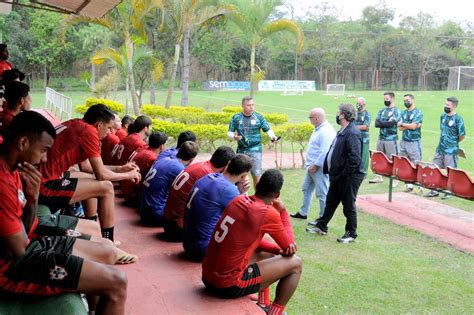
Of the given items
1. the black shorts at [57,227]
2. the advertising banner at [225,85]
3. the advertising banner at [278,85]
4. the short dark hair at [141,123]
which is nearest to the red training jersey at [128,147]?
the short dark hair at [141,123]

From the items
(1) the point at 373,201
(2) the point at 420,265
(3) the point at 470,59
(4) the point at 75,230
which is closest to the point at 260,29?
(1) the point at 373,201

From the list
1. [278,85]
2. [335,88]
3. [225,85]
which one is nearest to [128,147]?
[225,85]

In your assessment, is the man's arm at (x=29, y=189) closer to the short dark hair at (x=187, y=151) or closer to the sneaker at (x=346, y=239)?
the short dark hair at (x=187, y=151)

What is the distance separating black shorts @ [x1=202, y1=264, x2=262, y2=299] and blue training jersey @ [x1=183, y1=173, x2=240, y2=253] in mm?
667

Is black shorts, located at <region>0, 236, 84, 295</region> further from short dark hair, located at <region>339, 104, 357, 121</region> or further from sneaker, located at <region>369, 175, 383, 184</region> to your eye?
sneaker, located at <region>369, 175, 383, 184</region>

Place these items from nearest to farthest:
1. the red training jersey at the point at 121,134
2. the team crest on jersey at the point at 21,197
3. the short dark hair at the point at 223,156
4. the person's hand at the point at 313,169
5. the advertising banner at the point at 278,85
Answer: the team crest on jersey at the point at 21,197, the short dark hair at the point at 223,156, the person's hand at the point at 313,169, the red training jersey at the point at 121,134, the advertising banner at the point at 278,85

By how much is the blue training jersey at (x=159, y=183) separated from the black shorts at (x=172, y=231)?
0.34 metres

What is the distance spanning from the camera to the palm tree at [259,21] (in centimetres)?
1722

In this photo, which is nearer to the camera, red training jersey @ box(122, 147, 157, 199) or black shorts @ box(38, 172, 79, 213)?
black shorts @ box(38, 172, 79, 213)

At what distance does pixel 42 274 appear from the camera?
291 cm

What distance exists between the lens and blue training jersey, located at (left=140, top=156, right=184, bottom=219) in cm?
586

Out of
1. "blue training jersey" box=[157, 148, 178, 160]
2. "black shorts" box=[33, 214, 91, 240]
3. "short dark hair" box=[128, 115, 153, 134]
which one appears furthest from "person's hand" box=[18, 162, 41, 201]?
"short dark hair" box=[128, 115, 153, 134]

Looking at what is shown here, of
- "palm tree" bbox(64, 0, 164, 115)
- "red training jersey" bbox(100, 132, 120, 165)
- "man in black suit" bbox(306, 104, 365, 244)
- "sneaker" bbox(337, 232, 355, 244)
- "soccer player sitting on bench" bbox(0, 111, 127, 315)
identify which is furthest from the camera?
"palm tree" bbox(64, 0, 164, 115)

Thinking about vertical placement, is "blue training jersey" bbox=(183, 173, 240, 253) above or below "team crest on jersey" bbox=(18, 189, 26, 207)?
below
